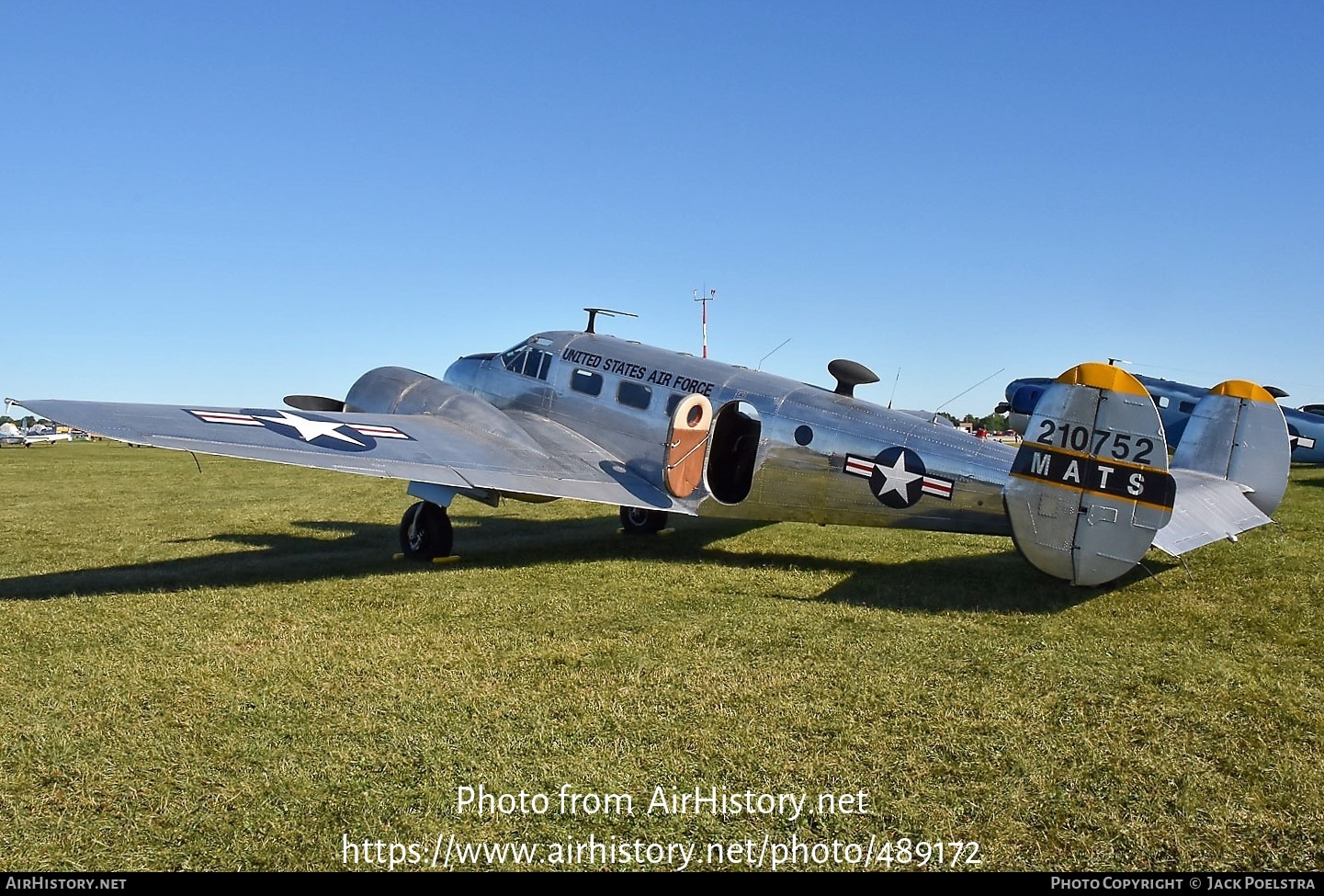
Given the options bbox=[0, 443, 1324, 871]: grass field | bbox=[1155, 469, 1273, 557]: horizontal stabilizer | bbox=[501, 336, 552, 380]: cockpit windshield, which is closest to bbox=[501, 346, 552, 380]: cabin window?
bbox=[501, 336, 552, 380]: cockpit windshield

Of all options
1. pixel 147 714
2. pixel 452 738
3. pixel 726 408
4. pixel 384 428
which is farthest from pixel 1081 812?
pixel 384 428

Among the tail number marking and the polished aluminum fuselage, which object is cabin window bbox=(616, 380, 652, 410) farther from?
the tail number marking

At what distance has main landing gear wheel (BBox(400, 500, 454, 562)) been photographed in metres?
10.5

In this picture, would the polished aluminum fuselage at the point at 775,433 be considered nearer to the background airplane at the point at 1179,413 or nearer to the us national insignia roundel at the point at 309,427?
the us national insignia roundel at the point at 309,427

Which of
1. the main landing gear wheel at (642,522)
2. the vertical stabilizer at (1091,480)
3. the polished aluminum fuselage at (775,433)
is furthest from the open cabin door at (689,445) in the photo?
the vertical stabilizer at (1091,480)

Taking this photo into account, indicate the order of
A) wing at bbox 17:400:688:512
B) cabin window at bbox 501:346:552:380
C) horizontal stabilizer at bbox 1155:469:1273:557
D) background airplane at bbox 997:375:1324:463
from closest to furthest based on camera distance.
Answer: horizontal stabilizer at bbox 1155:469:1273:557 < wing at bbox 17:400:688:512 < cabin window at bbox 501:346:552:380 < background airplane at bbox 997:375:1324:463

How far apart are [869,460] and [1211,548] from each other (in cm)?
441

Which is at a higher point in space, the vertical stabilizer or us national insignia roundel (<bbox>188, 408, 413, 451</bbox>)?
the vertical stabilizer

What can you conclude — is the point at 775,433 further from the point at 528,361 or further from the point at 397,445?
the point at 528,361

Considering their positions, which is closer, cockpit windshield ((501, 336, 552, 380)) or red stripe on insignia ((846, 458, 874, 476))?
red stripe on insignia ((846, 458, 874, 476))

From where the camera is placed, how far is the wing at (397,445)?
8125 mm

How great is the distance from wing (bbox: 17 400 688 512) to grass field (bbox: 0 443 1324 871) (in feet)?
3.71

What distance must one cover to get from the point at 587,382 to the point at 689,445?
213 centimetres

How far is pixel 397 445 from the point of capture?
967 cm
